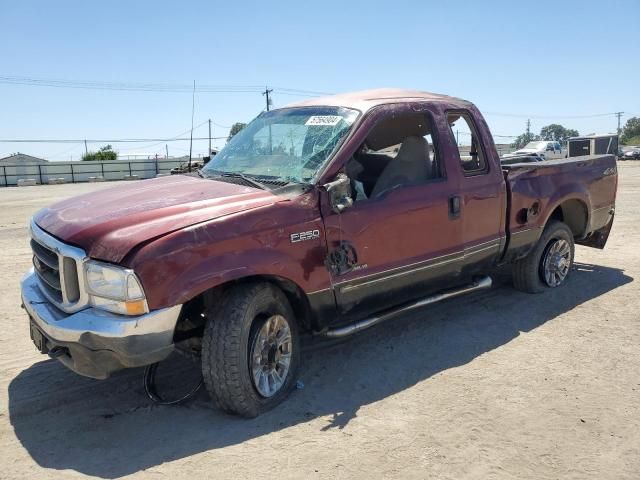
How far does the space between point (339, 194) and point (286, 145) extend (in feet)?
2.64

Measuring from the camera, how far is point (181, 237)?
121 inches

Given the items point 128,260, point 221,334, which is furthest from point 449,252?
point 128,260

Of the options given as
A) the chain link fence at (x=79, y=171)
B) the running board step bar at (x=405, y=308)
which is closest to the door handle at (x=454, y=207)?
the running board step bar at (x=405, y=308)

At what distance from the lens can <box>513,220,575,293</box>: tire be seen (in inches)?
229

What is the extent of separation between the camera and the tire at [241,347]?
3.31 m

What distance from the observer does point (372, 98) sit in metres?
4.42

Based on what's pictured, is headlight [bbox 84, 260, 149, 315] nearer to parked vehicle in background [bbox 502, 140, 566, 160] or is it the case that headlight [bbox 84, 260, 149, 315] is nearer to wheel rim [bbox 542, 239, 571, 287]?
wheel rim [bbox 542, 239, 571, 287]

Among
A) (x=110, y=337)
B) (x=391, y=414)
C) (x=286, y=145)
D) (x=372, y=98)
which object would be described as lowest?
(x=391, y=414)

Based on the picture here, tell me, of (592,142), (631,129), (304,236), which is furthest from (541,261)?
(631,129)

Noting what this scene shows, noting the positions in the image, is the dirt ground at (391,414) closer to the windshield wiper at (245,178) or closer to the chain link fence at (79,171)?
the windshield wiper at (245,178)

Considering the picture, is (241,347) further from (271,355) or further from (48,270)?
(48,270)

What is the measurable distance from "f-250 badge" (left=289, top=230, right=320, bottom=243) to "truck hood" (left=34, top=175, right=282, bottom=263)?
0.84 feet

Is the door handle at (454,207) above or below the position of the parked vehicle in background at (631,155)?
above

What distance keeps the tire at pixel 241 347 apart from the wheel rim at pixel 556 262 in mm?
3565
